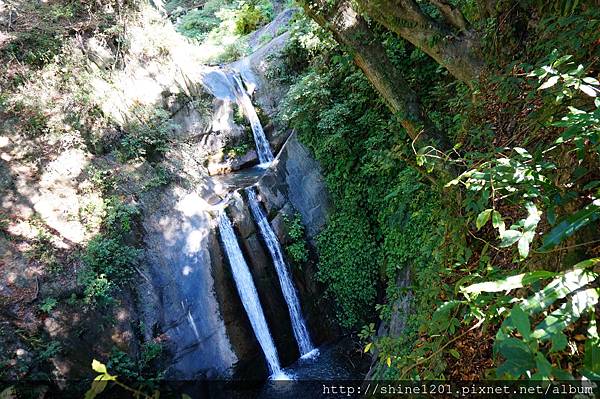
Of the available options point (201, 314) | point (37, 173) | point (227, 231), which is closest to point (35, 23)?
point (37, 173)

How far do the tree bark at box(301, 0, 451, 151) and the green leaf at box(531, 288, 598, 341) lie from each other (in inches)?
95.1

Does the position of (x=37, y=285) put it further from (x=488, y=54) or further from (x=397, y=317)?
(x=488, y=54)

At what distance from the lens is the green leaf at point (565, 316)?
0.80 metres

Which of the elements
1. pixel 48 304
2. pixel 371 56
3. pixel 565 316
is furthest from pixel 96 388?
pixel 48 304

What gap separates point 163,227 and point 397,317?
4381 mm

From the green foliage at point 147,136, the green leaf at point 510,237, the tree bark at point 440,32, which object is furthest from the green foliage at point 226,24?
the green leaf at point 510,237

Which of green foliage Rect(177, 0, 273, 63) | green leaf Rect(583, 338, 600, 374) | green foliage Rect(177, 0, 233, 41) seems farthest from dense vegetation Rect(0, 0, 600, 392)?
green foliage Rect(177, 0, 233, 41)

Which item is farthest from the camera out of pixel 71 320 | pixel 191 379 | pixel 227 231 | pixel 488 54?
pixel 227 231

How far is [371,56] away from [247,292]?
4.90 metres

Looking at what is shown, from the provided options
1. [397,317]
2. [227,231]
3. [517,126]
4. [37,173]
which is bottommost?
[397,317]

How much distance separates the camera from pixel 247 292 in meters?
6.67

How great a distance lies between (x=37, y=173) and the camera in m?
6.34

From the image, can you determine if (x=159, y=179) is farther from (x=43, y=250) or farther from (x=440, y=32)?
(x=440, y=32)

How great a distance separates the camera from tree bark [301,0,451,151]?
320 centimetres
